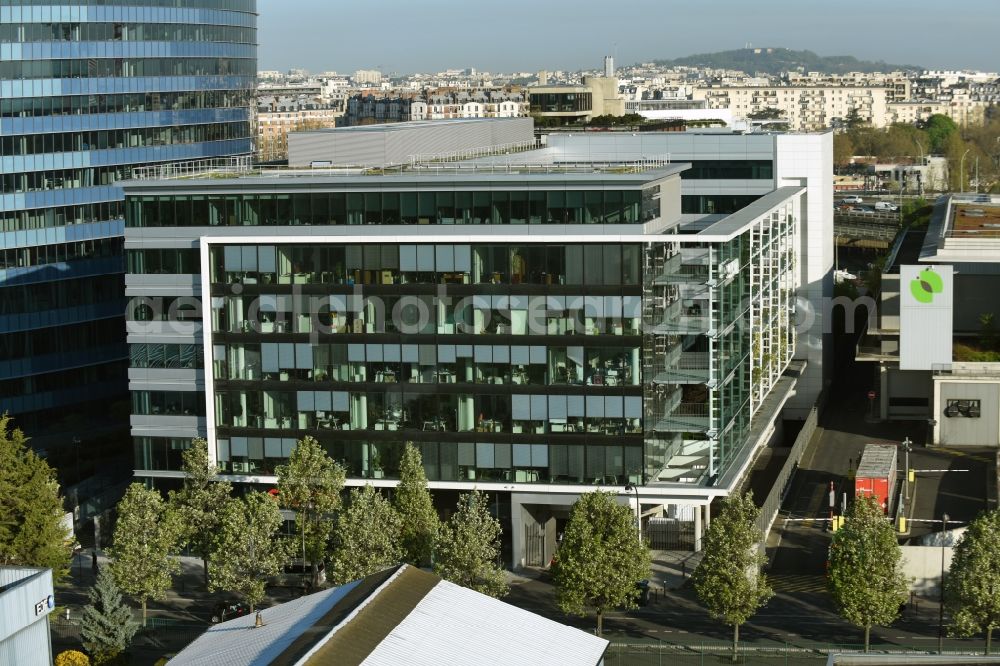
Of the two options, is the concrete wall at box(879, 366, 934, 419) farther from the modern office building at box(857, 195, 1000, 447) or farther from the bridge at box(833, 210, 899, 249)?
the bridge at box(833, 210, 899, 249)

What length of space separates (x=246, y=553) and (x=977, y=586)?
26.4m

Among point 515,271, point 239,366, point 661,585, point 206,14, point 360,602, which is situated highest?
point 206,14

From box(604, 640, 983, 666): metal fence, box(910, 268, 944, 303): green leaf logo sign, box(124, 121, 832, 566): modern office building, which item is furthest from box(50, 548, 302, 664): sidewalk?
box(910, 268, 944, 303): green leaf logo sign

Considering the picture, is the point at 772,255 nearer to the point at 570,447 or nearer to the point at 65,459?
the point at 570,447

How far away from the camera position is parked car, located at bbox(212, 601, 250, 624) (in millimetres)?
61594

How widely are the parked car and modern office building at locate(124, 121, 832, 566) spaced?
811cm

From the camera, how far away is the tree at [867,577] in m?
55.6

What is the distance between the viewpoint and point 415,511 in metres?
62.6

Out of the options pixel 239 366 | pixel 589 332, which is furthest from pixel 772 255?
pixel 239 366

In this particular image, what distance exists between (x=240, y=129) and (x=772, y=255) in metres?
41.3

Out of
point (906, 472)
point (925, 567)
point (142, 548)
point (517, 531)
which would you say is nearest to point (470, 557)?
point (517, 531)

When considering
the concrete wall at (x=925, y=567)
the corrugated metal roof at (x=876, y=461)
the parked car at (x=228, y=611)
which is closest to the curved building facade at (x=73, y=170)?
the parked car at (x=228, y=611)

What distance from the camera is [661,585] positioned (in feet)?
212

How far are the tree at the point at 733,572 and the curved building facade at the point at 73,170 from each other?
44.5 metres
